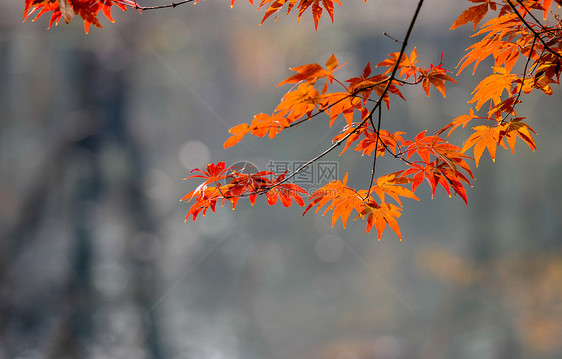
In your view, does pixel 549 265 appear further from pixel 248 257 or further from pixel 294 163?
pixel 248 257

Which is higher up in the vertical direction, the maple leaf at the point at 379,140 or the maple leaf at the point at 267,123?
the maple leaf at the point at 379,140

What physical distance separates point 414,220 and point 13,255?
311 centimetres

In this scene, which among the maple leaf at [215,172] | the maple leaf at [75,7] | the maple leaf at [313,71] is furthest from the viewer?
the maple leaf at [215,172]

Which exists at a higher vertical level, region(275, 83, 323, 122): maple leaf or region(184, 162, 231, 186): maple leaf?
region(184, 162, 231, 186): maple leaf

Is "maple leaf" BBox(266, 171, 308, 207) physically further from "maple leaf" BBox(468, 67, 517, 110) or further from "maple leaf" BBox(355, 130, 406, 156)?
"maple leaf" BBox(468, 67, 517, 110)

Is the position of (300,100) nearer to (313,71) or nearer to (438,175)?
(313,71)

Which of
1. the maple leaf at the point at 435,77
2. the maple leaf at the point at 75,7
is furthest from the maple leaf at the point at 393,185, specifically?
the maple leaf at the point at 75,7

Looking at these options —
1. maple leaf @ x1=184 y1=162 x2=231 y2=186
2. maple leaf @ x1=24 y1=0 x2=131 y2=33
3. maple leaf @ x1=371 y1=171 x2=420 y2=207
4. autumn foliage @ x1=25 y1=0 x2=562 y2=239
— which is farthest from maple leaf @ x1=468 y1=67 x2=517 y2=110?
maple leaf @ x1=24 y1=0 x2=131 y2=33

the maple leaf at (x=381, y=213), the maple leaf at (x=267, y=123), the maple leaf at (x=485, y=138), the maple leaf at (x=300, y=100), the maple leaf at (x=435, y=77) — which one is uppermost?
the maple leaf at (x=435, y=77)

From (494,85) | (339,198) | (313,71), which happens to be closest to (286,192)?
(339,198)

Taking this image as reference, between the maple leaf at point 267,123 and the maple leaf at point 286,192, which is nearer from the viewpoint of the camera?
the maple leaf at point 267,123

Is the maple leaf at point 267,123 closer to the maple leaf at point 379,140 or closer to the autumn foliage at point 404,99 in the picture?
the autumn foliage at point 404,99

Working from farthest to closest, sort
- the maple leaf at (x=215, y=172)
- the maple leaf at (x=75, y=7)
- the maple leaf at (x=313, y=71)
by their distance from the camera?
1. the maple leaf at (x=215, y=172)
2. the maple leaf at (x=75, y=7)
3. the maple leaf at (x=313, y=71)

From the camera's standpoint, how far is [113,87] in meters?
3.16
